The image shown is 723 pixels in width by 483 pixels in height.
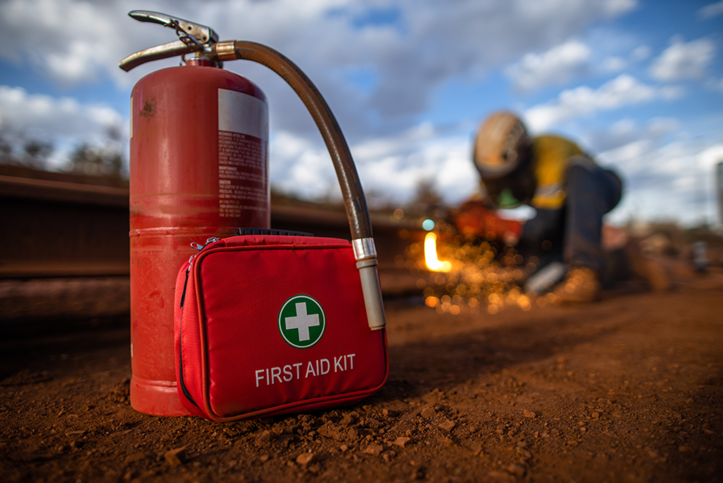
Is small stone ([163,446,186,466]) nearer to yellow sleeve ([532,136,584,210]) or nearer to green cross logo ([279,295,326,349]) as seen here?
green cross logo ([279,295,326,349])

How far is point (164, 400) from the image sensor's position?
135cm

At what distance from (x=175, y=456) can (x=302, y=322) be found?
49cm

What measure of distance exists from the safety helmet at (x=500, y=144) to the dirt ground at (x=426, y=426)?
3247mm

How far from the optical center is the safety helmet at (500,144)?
4957mm

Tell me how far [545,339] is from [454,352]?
2.47 feet

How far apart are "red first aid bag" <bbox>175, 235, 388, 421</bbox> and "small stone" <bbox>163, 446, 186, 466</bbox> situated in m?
0.11

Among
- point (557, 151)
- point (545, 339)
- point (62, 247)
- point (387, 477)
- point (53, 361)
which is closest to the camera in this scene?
point (387, 477)

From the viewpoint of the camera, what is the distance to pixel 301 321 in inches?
49.2

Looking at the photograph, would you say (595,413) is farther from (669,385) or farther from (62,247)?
(62,247)

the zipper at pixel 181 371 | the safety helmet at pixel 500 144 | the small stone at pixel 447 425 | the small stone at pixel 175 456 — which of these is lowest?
the small stone at pixel 447 425

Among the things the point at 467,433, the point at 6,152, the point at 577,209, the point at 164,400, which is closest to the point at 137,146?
the point at 164,400

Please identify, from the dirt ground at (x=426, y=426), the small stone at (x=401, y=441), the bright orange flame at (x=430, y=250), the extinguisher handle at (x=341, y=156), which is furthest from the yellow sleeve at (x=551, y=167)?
the small stone at (x=401, y=441)

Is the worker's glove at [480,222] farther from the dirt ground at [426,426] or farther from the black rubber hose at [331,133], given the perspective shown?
the black rubber hose at [331,133]

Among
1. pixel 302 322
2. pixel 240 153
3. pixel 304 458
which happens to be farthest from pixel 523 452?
pixel 240 153
